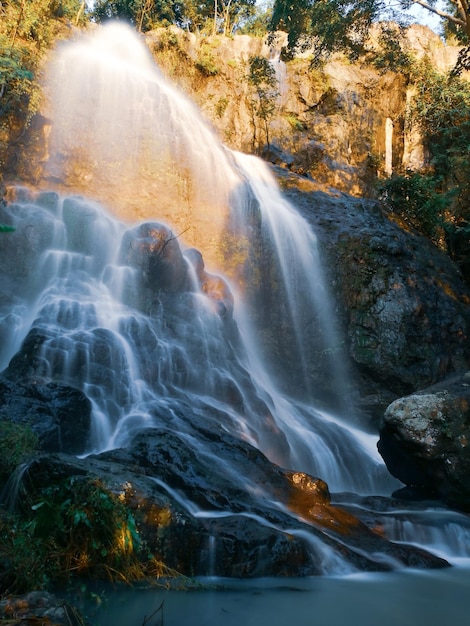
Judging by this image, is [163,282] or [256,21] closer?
[163,282]

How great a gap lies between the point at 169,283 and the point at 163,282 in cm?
16

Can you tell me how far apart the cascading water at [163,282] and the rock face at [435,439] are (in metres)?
1.74

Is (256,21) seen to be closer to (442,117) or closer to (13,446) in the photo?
(442,117)

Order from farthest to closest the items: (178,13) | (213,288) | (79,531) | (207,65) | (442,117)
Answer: (178,13)
(442,117)
(207,65)
(213,288)
(79,531)

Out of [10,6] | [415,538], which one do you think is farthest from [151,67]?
[415,538]

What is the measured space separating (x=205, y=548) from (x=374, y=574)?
1.92 m

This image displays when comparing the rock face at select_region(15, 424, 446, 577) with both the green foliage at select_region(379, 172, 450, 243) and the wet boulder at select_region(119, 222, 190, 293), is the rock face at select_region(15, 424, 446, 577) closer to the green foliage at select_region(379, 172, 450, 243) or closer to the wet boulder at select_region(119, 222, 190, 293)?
the wet boulder at select_region(119, 222, 190, 293)

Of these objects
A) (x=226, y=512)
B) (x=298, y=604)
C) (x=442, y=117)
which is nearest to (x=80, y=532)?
(x=298, y=604)

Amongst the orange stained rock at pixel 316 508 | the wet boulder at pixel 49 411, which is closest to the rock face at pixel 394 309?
the orange stained rock at pixel 316 508

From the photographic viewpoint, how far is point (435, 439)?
911 centimetres

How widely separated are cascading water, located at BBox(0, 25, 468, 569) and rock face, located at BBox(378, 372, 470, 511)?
68.5 inches

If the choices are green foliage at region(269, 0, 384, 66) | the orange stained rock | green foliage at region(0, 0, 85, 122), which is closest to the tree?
green foliage at region(269, 0, 384, 66)

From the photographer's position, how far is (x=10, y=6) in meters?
18.2

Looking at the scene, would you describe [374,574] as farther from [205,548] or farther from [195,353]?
[195,353]
